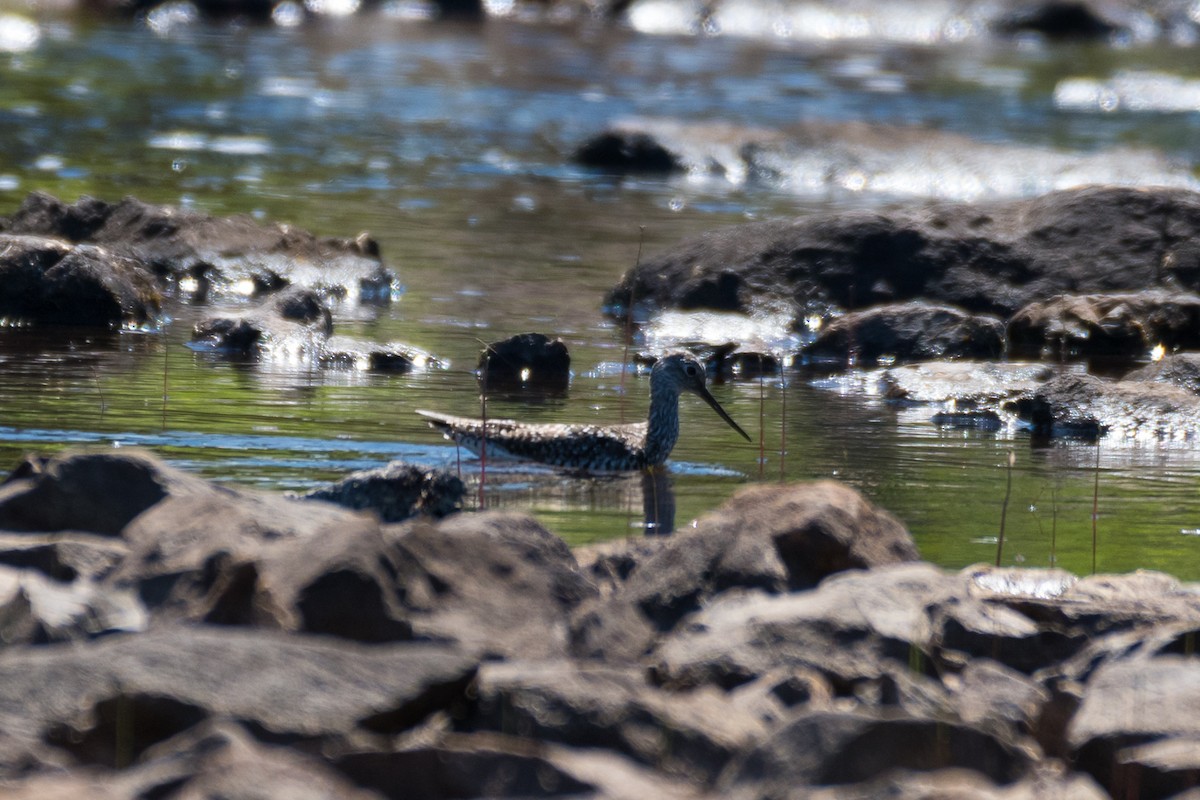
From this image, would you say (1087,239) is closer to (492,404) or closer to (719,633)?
(492,404)

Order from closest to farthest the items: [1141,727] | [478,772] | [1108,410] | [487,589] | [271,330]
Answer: [478,772]
[1141,727]
[487,589]
[1108,410]
[271,330]

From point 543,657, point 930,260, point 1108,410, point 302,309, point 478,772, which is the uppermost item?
point 930,260

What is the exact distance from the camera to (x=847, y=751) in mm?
4773

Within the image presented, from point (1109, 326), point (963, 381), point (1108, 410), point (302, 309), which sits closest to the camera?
point (1108, 410)

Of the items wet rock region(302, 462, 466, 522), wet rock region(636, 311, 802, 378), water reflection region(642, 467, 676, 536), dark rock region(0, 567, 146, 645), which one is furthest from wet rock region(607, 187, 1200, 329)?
dark rock region(0, 567, 146, 645)

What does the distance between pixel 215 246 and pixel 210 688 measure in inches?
477

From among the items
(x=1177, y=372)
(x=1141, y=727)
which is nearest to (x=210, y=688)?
(x=1141, y=727)

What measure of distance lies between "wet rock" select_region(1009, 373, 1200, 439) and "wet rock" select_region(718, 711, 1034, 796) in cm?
704

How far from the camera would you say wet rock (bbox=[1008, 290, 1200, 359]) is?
14898mm

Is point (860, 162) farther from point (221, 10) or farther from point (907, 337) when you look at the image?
point (221, 10)

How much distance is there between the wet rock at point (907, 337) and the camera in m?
14.3

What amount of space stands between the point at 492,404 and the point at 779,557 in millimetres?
5408

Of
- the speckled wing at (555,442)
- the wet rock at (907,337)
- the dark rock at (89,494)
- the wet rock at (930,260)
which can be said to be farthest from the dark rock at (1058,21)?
the dark rock at (89,494)

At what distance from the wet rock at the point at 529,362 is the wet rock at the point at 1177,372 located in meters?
3.73
